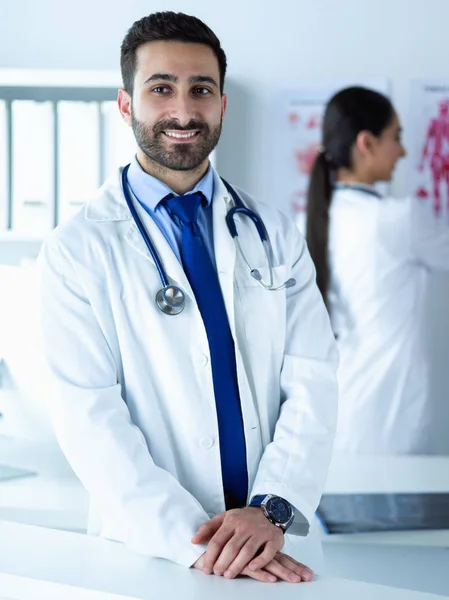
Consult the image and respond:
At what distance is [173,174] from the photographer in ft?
4.56

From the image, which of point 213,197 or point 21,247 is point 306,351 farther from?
point 21,247

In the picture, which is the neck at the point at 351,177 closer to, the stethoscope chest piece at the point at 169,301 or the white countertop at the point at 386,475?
the white countertop at the point at 386,475

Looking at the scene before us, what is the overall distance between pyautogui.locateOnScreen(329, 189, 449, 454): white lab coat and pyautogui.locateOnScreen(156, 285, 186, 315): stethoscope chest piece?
174cm

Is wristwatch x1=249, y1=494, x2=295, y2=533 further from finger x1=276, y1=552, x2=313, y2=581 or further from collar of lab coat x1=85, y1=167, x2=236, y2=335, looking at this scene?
collar of lab coat x1=85, y1=167, x2=236, y2=335

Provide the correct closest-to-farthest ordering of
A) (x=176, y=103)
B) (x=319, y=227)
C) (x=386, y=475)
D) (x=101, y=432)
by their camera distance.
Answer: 1. (x=101, y=432)
2. (x=176, y=103)
3. (x=386, y=475)
4. (x=319, y=227)

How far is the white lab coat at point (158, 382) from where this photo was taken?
4.00ft

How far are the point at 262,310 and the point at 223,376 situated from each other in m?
0.13

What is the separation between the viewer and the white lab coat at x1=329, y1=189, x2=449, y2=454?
9.73 feet

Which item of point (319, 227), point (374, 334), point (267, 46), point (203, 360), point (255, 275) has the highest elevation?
point (267, 46)

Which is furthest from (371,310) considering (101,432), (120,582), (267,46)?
(120,582)

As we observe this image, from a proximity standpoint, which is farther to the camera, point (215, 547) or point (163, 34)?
point (163, 34)

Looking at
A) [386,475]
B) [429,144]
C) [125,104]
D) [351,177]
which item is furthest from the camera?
[429,144]

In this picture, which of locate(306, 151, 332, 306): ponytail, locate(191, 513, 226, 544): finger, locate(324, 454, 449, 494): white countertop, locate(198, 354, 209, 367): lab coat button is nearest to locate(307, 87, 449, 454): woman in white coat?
locate(306, 151, 332, 306): ponytail

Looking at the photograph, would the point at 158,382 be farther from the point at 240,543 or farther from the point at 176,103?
the point at 176,103
